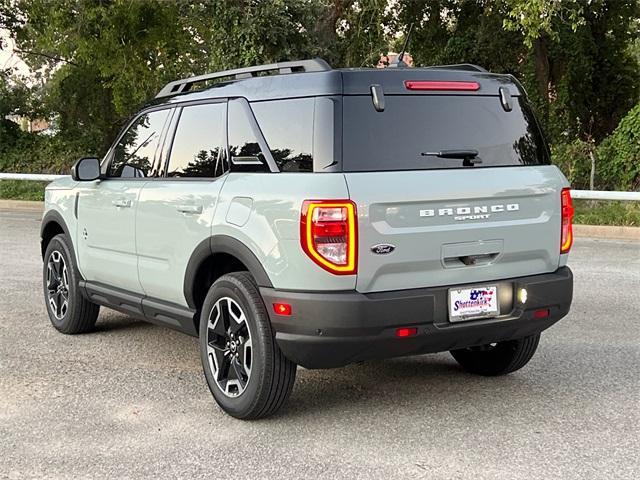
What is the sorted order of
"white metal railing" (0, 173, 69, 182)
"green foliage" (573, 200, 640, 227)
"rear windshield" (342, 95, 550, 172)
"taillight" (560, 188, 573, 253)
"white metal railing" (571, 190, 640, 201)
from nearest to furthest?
1. "rear windshield" (342, 95, 550, 172)
2. "taillight" (560, 188, 573, 253)
3. "white metal railing" (571, 190, 640, 201)
4. "green foliage" (573, 200, 640, 227)
5. "white metal railing" (0, 173, 69, 182)

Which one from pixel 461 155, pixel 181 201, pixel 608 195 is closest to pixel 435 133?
pixel 461 155

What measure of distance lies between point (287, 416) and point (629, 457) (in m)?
1.80

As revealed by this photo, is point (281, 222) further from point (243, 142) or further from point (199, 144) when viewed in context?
point (199, 144)

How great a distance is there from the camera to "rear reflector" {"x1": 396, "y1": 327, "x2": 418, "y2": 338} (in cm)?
408

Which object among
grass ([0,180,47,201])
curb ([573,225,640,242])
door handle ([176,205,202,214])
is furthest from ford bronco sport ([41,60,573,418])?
grass ([0,180,47,201])

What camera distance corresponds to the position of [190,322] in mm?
4938

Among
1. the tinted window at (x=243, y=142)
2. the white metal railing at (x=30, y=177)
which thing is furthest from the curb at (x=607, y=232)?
the white metal railing at (x=30, y=177)

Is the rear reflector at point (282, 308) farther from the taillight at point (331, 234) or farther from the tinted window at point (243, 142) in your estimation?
the tinted window at point (243, 142)

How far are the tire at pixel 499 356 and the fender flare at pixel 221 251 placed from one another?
1818 mm

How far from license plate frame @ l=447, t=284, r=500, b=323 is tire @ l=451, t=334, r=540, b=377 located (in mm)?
817

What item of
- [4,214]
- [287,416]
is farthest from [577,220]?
[4,214]

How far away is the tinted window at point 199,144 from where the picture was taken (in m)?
4.87

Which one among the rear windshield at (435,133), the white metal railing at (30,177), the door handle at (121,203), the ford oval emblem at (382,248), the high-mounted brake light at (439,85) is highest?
the high-mounted brake light at (439,85)

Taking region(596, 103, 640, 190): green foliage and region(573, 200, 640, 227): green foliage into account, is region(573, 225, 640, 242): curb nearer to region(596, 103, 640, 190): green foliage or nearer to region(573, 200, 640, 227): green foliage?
region(573, 200, 640, 227): green foliage
